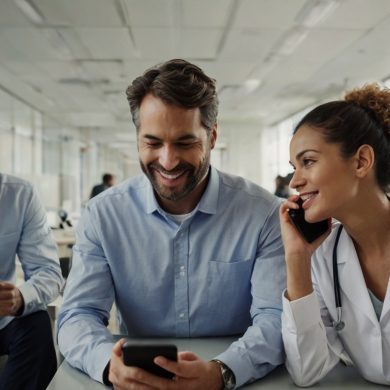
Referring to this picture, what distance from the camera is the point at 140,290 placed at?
1586 mm

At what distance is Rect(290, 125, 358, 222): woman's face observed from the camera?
4.45 ft

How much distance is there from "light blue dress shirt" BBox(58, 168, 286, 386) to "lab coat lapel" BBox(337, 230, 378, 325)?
20 centimetres

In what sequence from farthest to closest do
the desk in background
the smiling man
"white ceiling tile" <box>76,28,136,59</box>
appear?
"white ceiling tile" <box>76,28,136,59</box>
the smiling man
the desk in background

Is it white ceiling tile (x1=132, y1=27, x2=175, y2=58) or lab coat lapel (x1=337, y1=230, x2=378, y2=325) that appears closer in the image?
lab coat lapel (x1=337, y1=230, x2=378, y2=325)

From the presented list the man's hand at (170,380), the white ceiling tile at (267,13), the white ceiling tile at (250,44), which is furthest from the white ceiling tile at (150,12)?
the man's hand at (170,380)

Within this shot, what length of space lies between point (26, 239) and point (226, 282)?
3.57ft

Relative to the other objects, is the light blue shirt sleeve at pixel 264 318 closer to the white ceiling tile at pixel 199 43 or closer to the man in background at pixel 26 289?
the man in background at pixel 26 289

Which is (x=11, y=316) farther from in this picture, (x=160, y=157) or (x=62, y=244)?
(x=62, y=244)

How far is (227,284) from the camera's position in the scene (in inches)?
62.3

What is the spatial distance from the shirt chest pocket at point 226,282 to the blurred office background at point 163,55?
1.33 feet

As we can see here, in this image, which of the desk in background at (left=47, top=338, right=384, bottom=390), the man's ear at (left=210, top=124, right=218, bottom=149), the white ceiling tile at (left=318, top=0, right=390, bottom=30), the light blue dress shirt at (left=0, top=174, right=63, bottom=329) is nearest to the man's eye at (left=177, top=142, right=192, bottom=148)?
the man's ear at (left=210, top=124, right=218, bottom=149)

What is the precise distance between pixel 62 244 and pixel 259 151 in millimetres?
10783

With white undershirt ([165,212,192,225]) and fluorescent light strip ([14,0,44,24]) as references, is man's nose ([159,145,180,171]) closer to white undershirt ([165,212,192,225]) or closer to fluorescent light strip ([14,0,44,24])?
white undershirt ([165,212,192,225])

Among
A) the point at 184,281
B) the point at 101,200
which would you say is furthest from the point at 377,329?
the point at 101,200
